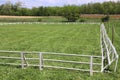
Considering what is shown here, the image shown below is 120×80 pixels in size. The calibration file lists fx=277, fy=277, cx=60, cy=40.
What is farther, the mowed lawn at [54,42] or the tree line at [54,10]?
the tree line at [54,10]

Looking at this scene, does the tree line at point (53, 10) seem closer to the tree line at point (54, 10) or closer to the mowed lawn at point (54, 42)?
the tree line at point (54, 10)

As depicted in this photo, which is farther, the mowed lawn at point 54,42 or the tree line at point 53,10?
the tree line at point 53,10

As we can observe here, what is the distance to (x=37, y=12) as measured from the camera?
148 m

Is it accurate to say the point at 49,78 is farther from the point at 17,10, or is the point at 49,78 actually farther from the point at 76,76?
the point at 17,10

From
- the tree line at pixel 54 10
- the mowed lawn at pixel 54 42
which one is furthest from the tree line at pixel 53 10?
the mowed lawn at pixel 54 42

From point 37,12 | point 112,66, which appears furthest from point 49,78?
point 37,12

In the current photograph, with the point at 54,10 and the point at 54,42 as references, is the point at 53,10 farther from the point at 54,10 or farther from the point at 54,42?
the point at 54,42

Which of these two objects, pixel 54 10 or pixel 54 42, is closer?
pixel 54 42

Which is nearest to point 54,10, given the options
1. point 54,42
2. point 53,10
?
point 53,10

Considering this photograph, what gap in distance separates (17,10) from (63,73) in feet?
457

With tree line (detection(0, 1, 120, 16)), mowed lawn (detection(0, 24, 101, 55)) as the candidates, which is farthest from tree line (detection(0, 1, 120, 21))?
mowed lawn (detection(0, 24, 101, 55))

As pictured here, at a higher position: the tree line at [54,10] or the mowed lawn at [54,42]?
the mowed lawn at [54,42]

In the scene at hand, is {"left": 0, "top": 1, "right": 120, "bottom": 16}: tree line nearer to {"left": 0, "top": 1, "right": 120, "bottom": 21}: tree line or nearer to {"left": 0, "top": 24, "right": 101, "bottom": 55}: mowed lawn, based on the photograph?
{"left": 0, "top": 1, "right": 120, "bottom": 21}: tree line

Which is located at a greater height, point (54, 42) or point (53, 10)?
point (54, 42)
